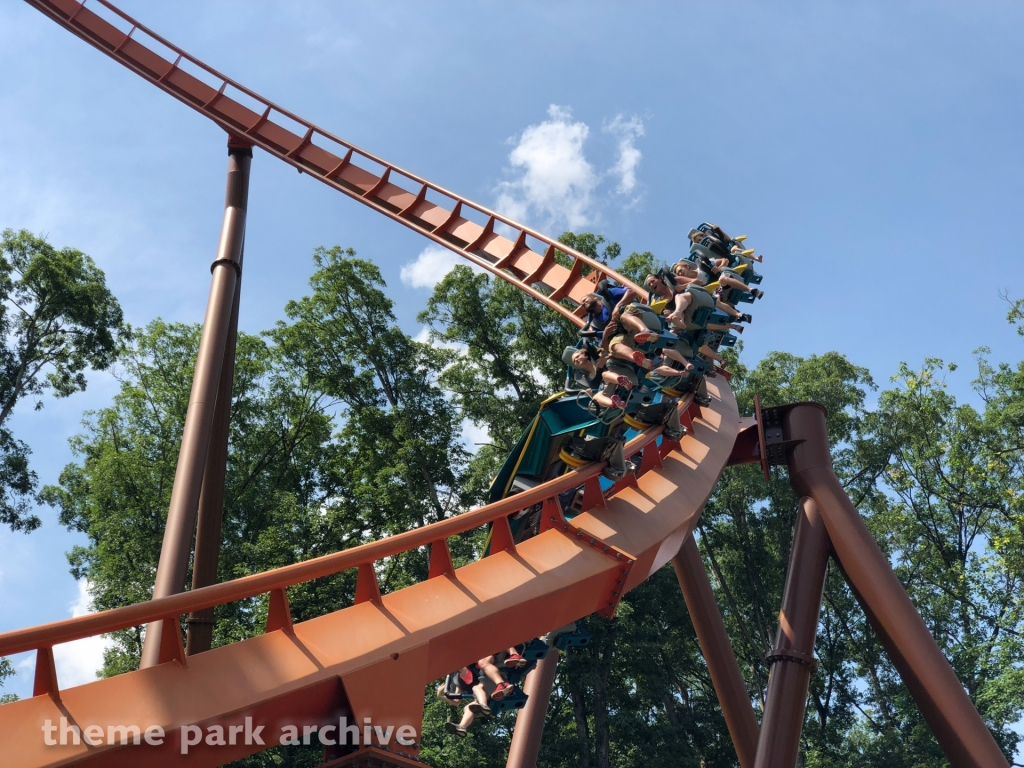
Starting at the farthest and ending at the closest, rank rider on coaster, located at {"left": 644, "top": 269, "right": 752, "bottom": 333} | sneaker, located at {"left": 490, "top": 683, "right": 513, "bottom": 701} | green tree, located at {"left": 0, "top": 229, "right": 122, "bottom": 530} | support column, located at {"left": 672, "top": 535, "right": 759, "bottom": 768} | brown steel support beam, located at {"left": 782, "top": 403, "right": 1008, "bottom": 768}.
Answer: green tree, located at {"left": 0, "top": 229, "right": 122, "bottom": 530}
support column, located at {"left": 672, "top": 535, "right": 759, "bottom": 768}
rider on coaster, located at {"left": 644, "top": 269, "right": 752, "bottom": 333}
brown steel support beam, located at {"left": 782, "top": 403, "right": 1008, "bottom": 768}
sneaker, located at {"left": 490, "top": 683, "right": 513, "bottom": 701}

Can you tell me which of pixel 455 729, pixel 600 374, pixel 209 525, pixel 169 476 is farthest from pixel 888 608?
pixel 169 476

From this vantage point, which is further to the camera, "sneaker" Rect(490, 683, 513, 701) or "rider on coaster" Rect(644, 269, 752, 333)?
"rider on coaster" Rect(644, 269, 752, 333)

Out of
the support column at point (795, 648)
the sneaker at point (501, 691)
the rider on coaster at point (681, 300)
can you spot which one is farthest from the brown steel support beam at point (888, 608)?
the sneaker at point (501, 691)

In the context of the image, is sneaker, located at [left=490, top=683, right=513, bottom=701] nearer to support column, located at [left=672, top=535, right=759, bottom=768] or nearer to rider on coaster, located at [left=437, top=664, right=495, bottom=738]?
rider on coaster, located at [left=437, top=664, right=495, bottom=738]

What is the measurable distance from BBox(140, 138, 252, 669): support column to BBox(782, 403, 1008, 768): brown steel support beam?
4445 millimetres

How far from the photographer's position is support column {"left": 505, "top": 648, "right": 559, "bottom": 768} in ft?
22.2

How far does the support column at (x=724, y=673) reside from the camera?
6672mm

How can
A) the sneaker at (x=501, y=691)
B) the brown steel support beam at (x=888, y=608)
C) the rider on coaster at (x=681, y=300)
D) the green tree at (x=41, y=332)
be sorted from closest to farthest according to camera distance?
1. the sneaker at (x=501, y=691)
2. the brown steel support beam at (x=888, y=608)
3. the rider on coaster at (x=681, y=300)
4. the green tree at (x=41, y=332)

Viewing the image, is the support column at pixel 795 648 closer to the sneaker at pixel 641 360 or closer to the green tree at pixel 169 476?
the sneaker at pixel 641 360

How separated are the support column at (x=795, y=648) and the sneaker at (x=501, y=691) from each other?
6.08 feet

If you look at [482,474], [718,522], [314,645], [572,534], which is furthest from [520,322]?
[314,645]

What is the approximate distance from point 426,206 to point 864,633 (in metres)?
15.5

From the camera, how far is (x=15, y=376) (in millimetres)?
15789

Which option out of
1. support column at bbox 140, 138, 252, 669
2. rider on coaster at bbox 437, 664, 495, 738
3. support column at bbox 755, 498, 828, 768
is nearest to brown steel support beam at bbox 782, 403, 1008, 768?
support column at bbox 755, 498, 828, 768
